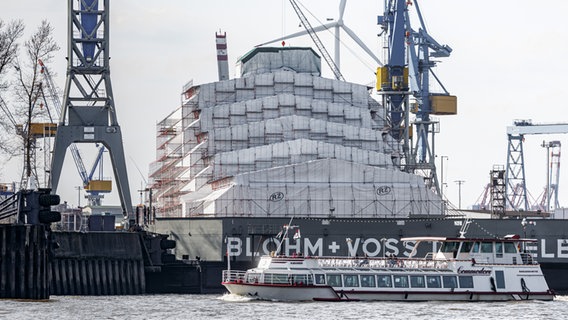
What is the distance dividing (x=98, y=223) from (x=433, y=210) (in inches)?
1371

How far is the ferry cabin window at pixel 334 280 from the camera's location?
3642 inches

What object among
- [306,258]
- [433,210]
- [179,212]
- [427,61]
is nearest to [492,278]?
[306,258]

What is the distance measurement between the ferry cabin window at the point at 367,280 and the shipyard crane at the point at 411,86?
54.1 m

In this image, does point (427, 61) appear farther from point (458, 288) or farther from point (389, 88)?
point (458, 288)

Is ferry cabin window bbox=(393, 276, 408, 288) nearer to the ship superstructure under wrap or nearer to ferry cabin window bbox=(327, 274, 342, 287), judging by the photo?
ferry cabin window bbox=(327, 274, 342, 287)

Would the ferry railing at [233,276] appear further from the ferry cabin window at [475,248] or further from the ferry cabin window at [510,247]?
the ferry cabin window at [510,247]

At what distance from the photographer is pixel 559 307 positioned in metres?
90.4

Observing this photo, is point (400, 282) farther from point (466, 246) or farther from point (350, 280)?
point (466, 246)

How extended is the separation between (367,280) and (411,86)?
81.8 m

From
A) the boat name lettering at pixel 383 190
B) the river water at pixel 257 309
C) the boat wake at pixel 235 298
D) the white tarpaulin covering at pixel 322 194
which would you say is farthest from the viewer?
the boat name lettering at pixel 383 190

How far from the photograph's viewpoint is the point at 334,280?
92.6 meters

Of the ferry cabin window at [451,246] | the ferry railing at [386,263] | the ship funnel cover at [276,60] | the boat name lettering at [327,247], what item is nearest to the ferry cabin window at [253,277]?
the ferry railing at [386,263]

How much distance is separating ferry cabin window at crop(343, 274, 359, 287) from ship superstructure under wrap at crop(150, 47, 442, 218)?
3021 cm

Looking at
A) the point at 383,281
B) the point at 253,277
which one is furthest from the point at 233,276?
the point at 383,281
